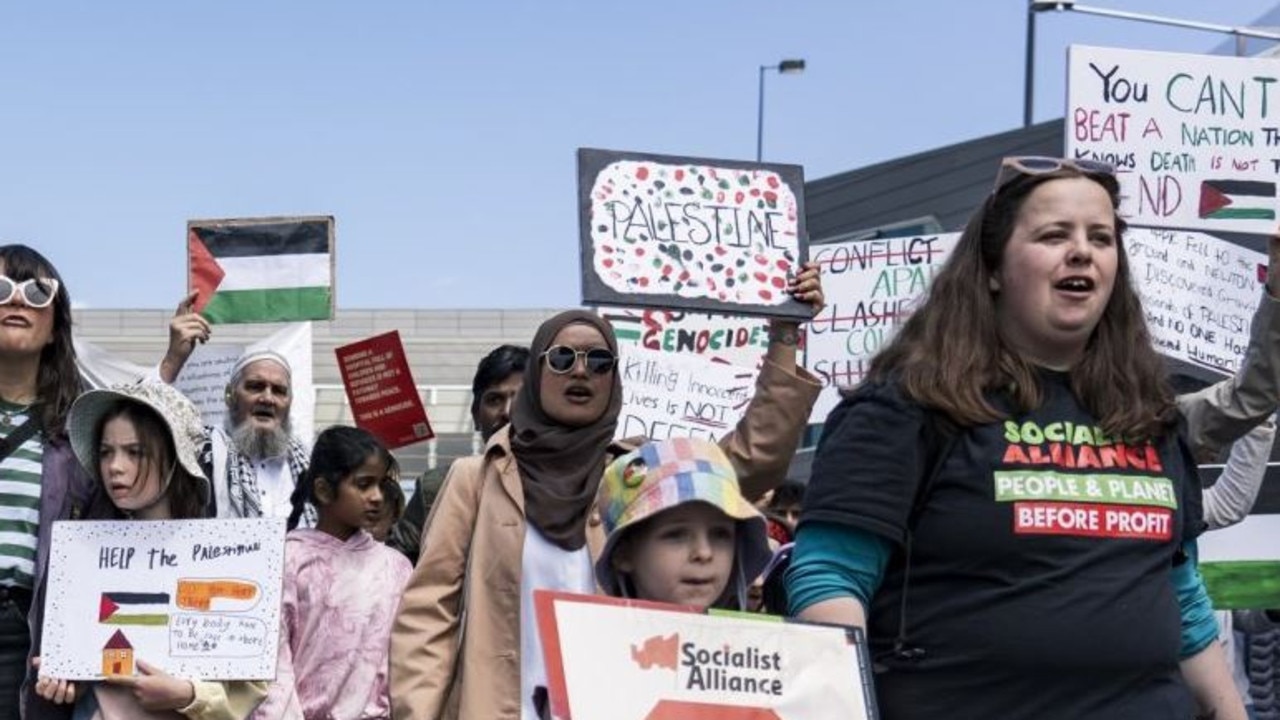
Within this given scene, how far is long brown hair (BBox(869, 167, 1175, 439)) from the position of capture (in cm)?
313

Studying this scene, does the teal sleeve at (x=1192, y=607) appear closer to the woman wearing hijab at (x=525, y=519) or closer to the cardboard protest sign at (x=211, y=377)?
the woman wearing hijab at (x=525, y=519)

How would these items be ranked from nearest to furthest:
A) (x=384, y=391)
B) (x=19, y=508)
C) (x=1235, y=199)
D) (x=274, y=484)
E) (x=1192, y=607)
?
(x=1192, y=607) < (x=19, y=508) < (x=274, y=484) < (x=1235, y=199) < (x=384, y=391)

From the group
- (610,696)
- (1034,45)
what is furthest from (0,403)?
(1034,45)

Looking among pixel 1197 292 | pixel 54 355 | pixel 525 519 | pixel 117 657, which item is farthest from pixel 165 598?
pixel 1197 292

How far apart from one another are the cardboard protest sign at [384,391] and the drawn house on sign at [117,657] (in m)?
4.70

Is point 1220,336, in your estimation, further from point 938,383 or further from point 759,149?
point 759,149

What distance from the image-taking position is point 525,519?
429 centimetres

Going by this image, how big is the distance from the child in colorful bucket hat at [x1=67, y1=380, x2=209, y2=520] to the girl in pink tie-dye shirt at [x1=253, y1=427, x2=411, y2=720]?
77 centimetres

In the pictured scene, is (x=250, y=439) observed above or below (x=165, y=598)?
above

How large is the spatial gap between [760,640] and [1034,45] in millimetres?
20100

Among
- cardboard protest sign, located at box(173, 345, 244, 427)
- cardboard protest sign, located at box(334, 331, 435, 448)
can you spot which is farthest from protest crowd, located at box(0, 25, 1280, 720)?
cardboard protest sign, located at box(334, 331, 435, 448)

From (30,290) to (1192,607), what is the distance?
2.84m

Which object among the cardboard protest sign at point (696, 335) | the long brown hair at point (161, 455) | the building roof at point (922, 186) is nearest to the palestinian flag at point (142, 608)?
the long brown hair at point (161, 455)

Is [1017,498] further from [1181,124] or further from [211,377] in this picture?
[211,377]
